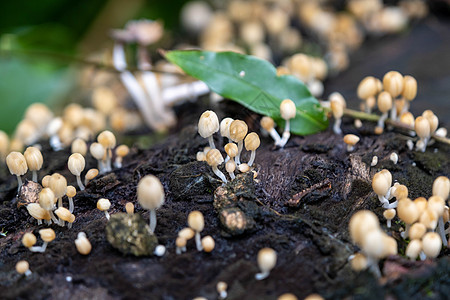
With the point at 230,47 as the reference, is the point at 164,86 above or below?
below

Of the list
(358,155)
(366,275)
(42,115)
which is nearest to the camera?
(366,275)

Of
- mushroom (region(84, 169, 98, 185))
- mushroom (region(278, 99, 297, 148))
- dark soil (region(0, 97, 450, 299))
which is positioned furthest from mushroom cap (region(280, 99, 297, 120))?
mushroom (region(84, 169, 98, 185))

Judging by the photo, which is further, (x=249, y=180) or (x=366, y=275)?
(x=249, y=180)

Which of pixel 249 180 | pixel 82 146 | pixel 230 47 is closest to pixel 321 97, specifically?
pixel 230 47

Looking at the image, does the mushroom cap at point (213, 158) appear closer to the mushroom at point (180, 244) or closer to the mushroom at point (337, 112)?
Result: the mushroom at point (180, 244)

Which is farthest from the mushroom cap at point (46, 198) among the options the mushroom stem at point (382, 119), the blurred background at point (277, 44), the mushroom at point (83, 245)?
the mushroom stem at point (382, 119)

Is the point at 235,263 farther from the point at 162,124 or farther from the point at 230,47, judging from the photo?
the point at 230,47
